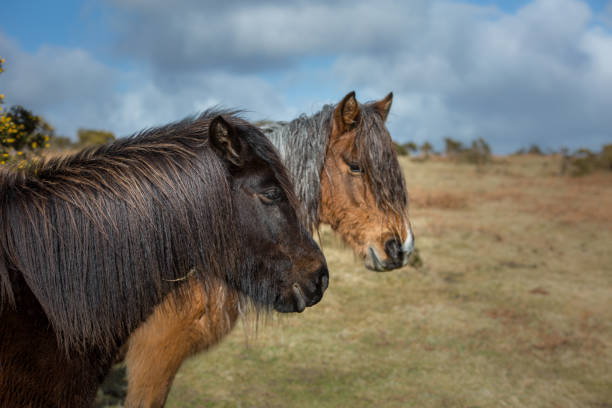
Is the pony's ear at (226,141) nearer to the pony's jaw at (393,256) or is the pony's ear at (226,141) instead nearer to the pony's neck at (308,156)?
the pony's neck at (308,156)

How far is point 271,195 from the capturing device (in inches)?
83.9

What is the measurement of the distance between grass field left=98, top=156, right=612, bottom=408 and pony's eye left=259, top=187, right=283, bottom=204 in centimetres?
73

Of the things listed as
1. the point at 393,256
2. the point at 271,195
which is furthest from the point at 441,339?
the point at 271,195

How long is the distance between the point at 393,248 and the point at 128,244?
8.00ft

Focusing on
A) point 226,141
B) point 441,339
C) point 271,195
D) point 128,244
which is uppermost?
point 226,141

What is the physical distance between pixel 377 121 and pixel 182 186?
215 centimetres

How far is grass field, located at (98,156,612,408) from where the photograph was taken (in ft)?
16.9

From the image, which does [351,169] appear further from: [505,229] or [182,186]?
[505,229]

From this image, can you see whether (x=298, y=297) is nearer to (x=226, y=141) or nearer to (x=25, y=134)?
(x=226, y=141)

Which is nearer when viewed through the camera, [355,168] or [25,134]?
[355,168]

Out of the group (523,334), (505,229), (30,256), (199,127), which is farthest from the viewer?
(505,229)

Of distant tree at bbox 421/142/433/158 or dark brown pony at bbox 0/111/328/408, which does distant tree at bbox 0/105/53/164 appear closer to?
dark brown pony at bbox 0/111/328/408

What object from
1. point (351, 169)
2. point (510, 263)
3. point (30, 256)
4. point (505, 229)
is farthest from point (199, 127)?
point (505, 229)

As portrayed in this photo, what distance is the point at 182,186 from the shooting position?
1.98 m
